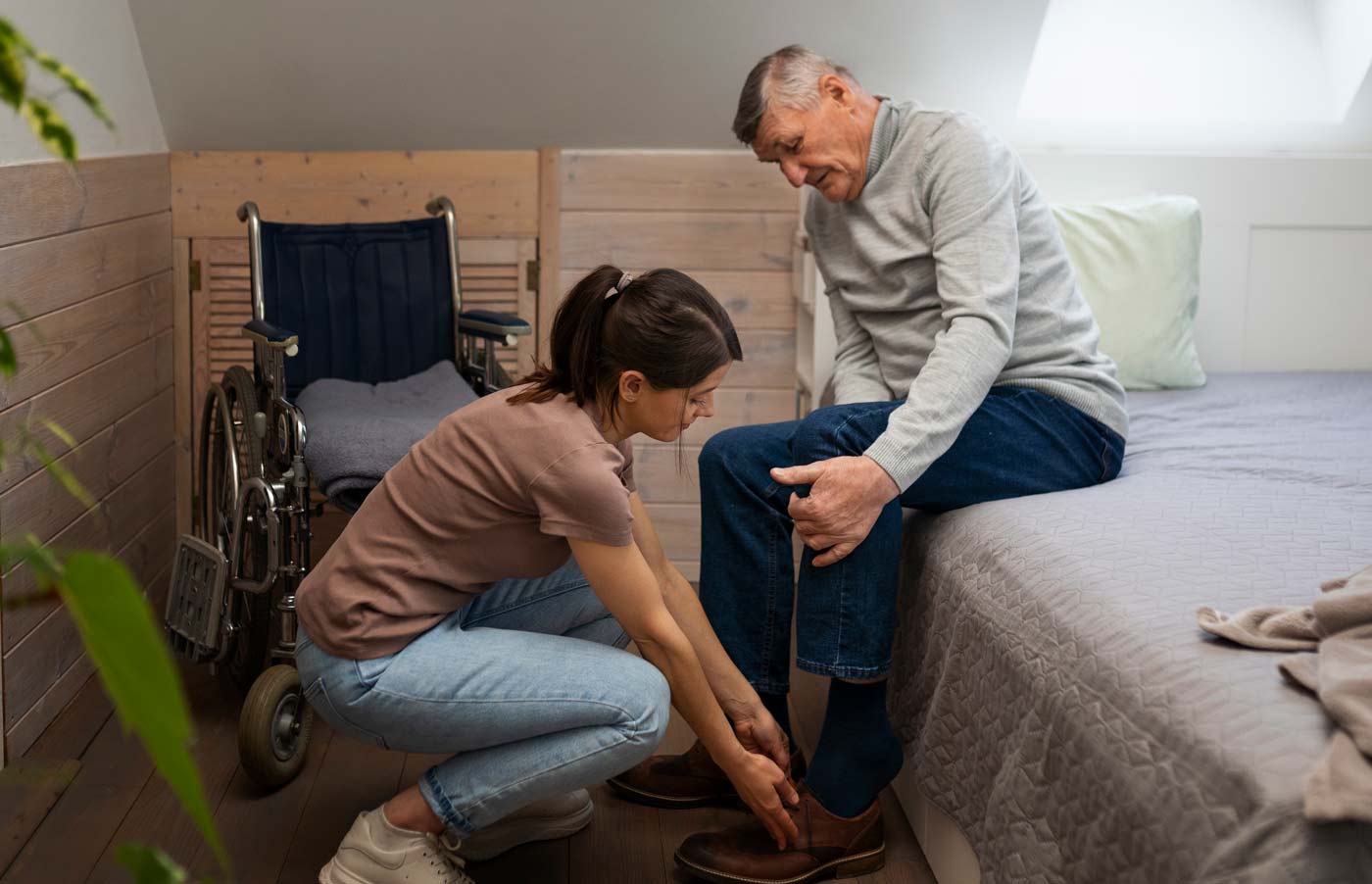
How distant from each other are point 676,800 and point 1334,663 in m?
1.11

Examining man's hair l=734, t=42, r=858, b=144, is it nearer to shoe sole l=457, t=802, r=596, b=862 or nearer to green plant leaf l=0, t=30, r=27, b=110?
shoe sole l=457, t=802, r=596, b=862

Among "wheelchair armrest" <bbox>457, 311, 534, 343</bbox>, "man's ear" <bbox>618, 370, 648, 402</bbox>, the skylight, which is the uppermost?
the skylight

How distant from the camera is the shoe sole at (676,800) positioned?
1.97 metres

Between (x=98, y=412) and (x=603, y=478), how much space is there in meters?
1.43

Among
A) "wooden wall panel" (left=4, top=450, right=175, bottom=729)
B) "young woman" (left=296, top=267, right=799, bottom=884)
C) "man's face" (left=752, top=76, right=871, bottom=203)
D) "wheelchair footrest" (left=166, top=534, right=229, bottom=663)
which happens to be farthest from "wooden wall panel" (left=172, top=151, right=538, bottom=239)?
"young woman" (left=296, top=267, right=799, bottom=884)

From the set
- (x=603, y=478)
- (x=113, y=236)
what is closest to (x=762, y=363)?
(x=113, y=236)

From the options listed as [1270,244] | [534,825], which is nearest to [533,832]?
[534,825]

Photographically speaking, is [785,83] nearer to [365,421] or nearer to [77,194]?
[365,421]

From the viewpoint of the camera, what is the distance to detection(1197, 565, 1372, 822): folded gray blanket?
0.93 metres

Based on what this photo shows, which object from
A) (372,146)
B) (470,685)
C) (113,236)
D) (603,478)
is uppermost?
(372,146)

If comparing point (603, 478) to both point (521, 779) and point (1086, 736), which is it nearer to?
point (521, 779)

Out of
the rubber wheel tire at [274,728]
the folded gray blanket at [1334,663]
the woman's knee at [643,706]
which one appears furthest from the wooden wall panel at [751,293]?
the folded gray blanket at [1334,663]

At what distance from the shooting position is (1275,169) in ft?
9.34

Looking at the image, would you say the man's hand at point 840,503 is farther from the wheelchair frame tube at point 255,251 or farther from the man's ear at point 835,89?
the wheelchair frame tube at point 255,251
